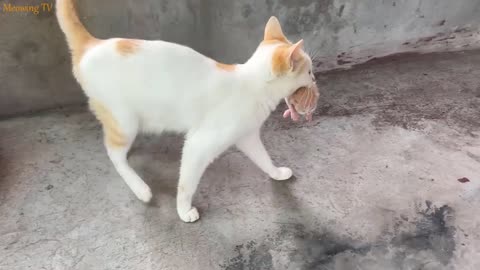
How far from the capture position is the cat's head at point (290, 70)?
127 centimetres

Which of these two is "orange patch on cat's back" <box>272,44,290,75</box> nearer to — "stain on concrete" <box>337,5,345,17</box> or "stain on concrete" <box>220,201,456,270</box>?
"stain on concrete" <box>220,201,456,270</box>

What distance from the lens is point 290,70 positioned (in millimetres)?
1286

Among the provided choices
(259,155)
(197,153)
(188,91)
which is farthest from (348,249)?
(188,91)

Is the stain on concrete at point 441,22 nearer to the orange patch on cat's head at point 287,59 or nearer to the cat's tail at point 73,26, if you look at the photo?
the orange patch on cat's head at point 287,59

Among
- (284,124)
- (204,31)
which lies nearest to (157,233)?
(284,124)

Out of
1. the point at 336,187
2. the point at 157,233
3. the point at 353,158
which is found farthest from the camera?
the point at 353,158

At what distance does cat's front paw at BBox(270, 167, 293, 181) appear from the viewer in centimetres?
164

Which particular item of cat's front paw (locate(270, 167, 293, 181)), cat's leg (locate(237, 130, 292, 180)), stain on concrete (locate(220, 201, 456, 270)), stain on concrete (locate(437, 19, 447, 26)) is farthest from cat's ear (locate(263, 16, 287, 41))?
stain on concrete (locate(437, 19, 447, 26))

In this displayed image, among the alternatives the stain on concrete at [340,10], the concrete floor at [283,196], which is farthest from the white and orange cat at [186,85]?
the stain on concrete at [340,10]

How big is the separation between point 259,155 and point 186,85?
0.39 metres

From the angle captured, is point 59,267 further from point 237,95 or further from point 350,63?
point 350,63

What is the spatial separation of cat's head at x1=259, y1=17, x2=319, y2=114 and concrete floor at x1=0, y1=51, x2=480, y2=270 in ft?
1.21

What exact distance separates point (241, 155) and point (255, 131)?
29cm

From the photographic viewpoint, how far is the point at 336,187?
5.33 feet
